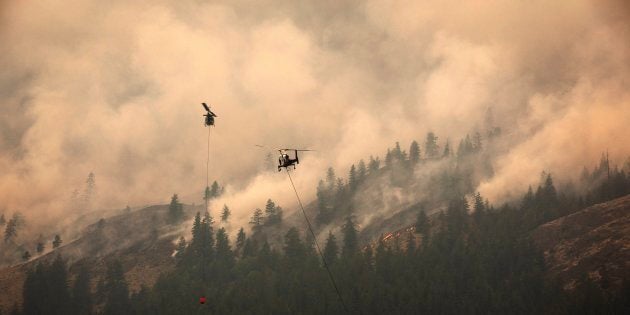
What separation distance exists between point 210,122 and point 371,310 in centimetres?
9515

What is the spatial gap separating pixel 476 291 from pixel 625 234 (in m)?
60.0

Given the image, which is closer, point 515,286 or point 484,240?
point 515,286

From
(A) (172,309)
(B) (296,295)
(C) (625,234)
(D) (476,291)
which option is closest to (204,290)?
(A) (172,309)

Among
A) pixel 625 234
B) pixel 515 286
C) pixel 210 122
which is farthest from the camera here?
pixel 625 234

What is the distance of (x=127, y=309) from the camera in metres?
192

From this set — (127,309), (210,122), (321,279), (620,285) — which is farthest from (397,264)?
(210,122)

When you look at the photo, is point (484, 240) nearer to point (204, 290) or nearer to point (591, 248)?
point (591, 248)

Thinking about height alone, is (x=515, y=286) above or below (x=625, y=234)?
below

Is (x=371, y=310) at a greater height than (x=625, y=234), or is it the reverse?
(x=625, y=234)

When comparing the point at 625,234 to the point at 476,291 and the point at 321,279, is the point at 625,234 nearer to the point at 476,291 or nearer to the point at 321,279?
the point at 476,291

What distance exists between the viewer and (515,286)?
166625 millimetres

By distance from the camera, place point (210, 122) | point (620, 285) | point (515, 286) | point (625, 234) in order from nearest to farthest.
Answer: point (210, 122) < point (620, 285) < point (515, 286) < point (625, 234)

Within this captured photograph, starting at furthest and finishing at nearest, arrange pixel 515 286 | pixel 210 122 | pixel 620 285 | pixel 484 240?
pixel 484 240, pixel 515 286, pixel 620 285, pixel 210 122

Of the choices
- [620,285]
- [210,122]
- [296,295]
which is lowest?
[620,285]
